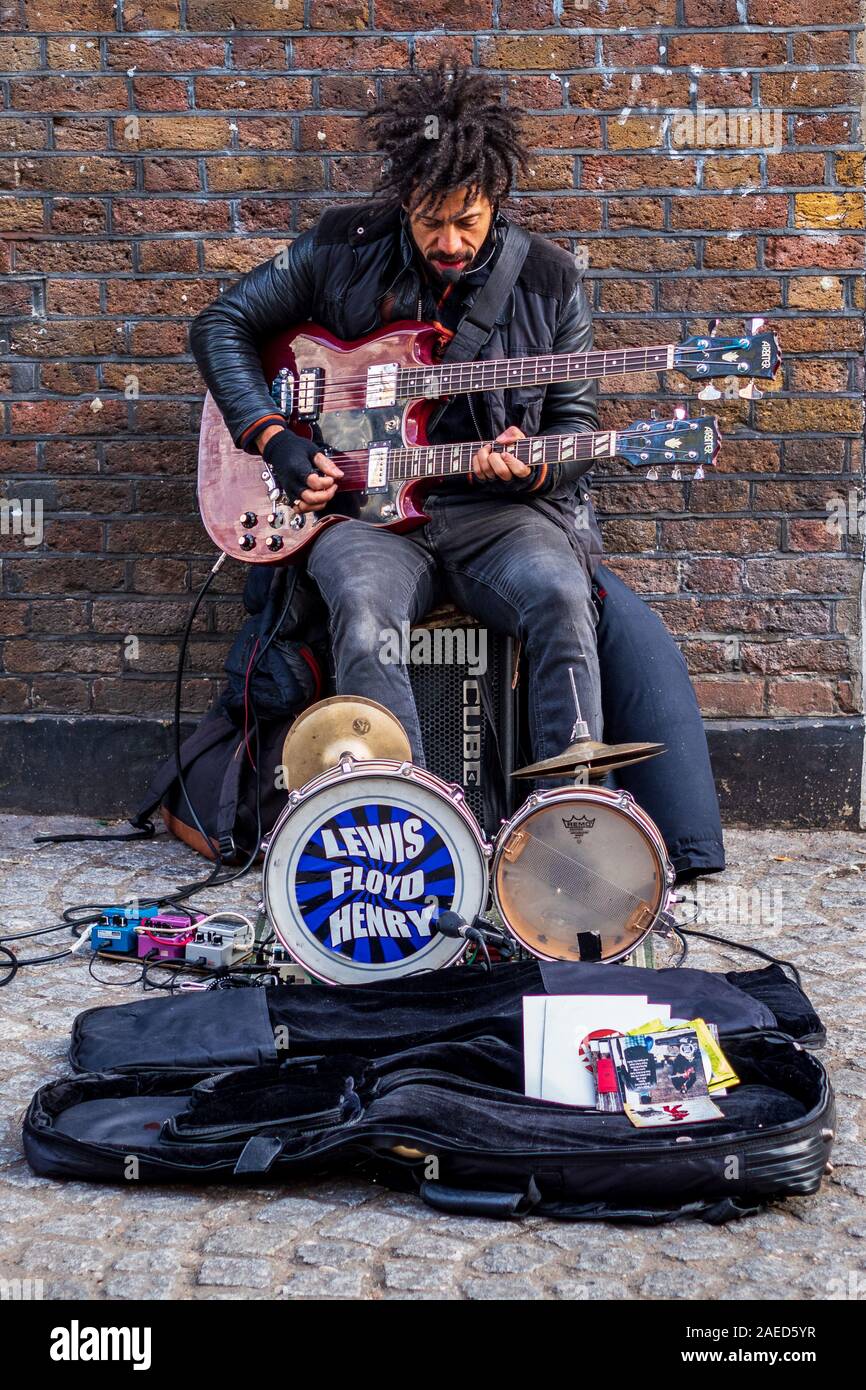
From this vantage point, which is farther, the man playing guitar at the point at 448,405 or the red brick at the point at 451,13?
the red brick at the point at 451,13

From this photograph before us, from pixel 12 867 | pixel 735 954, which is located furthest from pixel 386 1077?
pixel 12 867

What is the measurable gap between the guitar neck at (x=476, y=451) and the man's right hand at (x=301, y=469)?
0.49 ft

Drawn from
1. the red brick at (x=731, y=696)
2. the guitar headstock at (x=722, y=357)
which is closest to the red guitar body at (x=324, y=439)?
the guitar headstock at (x=722, y=357)

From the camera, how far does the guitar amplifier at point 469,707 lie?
4047 millimetres

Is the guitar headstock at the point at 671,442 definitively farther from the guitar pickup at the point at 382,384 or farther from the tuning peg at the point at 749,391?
the guitar pickup at the point at 382,384

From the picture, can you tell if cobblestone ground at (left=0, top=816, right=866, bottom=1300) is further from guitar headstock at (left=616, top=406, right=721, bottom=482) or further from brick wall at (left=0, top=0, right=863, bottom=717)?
brick wall at (left=0, top=0, right=863, bottom=717)

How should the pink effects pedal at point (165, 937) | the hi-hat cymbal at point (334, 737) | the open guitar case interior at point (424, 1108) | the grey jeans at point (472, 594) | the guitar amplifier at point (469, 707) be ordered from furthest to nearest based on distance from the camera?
1. the guitar amplifier at point (469, 707)
2. the grey jeans at point (472, 594)
3. the pink effects pedal at point (165, 937)
4. the hi-hat cymbal at point (334, 737)
5. the open guitar case interior at point (424, 1108)

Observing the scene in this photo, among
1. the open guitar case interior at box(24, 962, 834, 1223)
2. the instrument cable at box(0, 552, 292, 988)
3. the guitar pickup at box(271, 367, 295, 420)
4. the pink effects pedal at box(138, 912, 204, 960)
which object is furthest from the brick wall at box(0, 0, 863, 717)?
the open guitar case interior at box(24, 962, 834, 1223)

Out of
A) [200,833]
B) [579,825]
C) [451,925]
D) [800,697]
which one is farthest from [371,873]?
[800,697]

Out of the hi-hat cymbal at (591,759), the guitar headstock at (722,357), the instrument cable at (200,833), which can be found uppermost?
the guitar headstock at (722,357)

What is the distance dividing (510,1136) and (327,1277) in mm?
386

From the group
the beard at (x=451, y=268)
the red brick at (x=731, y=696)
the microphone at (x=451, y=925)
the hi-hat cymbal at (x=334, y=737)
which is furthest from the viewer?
the red brick at (x=731, y=696)

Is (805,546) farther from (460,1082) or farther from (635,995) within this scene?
(460,1082)

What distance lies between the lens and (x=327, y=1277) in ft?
7.34
